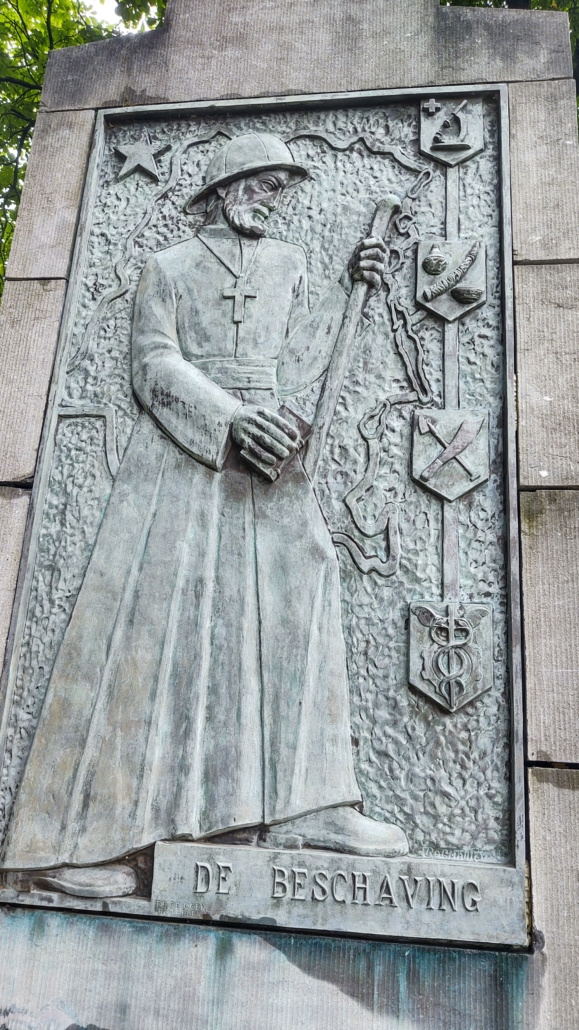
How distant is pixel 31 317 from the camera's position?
4648mm

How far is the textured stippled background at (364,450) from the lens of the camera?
12.0ft

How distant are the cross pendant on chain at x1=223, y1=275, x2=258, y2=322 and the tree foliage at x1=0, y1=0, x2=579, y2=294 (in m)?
3.75

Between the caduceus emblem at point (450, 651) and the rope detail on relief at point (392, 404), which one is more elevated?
the rope detail on relief at point (392, 404)

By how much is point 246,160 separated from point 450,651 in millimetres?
2850

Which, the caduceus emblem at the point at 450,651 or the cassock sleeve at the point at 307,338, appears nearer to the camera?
the caduceus emblem at the point at 450,651

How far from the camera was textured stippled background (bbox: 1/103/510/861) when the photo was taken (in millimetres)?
3643

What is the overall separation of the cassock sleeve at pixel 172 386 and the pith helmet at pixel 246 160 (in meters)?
0.61

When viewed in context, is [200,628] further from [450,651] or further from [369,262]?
[369,262]

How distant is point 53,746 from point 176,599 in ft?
2.72

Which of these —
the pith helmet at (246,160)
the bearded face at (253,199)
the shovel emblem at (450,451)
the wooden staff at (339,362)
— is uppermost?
the pith helmet at (246,160)

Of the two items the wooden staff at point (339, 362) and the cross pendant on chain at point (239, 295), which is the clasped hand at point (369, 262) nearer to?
the wooden staff at point (339, 362)

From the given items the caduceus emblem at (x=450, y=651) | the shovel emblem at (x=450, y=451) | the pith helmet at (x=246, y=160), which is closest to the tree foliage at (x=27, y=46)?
the pith helmet at (x=246, y=160)

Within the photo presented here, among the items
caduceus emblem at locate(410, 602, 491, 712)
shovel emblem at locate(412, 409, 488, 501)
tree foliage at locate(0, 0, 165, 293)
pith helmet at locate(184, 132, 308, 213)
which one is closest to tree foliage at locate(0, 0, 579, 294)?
tree foliage at locate(0, 0, 165, 293)

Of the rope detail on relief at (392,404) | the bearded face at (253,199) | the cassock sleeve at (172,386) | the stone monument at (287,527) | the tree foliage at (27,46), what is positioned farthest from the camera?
the tree foliage at (27,46)
